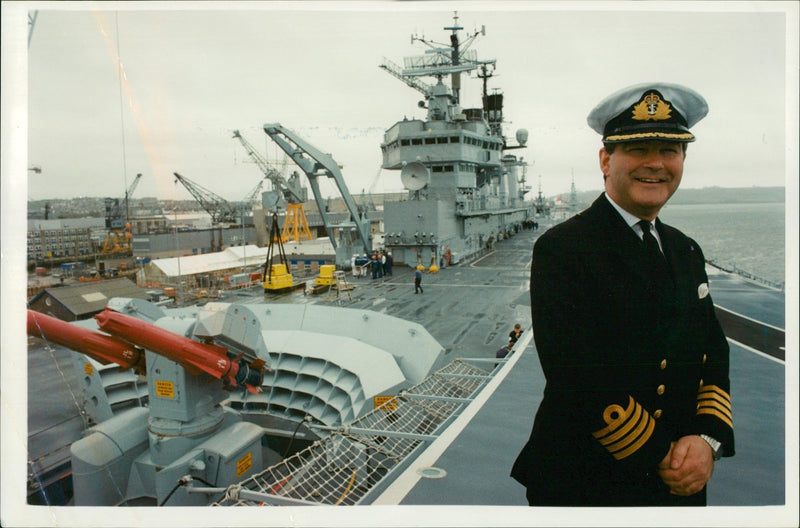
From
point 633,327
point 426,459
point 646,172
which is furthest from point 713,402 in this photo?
point 426,459

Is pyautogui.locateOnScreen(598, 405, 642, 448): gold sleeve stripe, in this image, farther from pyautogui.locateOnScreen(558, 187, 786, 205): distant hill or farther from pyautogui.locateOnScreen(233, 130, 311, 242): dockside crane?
pyautogui.locateOnScreen(233, 130, 311, 242): dockside crane

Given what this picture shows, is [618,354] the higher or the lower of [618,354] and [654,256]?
the lower

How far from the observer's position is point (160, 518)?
74.6 inches

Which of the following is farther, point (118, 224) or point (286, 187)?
point (286, 187)

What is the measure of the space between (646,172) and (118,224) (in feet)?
9.57

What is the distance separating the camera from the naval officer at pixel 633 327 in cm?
126

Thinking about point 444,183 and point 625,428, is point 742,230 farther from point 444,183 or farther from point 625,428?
point 444,183

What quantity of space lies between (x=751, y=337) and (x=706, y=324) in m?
1.83

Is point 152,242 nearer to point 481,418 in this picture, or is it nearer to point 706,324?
point 481,418

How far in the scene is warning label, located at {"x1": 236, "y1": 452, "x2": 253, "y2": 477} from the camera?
11.3 ft

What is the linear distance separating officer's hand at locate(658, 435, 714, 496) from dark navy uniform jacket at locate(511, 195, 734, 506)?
38 millimetres

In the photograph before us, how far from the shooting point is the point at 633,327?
1.36m

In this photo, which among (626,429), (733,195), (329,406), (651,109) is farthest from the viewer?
(329,406)

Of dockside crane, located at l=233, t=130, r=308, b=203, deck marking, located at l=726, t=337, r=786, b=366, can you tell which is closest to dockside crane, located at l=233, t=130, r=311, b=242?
dockside crane, located at l=233, t=130, r=308, b=203
